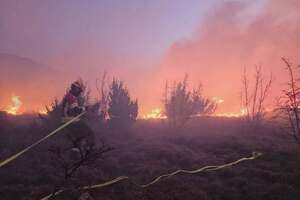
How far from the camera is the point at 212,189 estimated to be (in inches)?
423

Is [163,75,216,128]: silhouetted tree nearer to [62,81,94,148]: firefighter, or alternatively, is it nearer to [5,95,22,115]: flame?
[5,95,22,115]: flame

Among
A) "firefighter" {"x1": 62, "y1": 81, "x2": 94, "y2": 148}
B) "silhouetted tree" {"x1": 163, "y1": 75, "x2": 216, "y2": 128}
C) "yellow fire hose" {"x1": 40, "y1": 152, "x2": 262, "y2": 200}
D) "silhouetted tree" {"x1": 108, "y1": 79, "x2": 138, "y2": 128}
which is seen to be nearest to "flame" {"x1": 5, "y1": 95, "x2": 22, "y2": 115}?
"silhouetted tree" {"x1": 108, "y1": 79, "x2": 138, "y2": 128}

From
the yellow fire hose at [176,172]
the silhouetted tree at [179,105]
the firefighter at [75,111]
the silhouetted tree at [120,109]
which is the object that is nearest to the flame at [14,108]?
the silhouetted tree at [120,109]

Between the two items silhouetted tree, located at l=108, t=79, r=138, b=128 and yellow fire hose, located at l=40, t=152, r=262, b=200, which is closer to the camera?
yellow fire hose, located at l=40, t=152, r=262, b=200

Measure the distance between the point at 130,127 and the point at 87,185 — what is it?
1307 cm

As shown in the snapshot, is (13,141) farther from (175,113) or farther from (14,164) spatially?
(175,113)

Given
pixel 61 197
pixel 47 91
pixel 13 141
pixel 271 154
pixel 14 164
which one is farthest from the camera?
pixel 47 91

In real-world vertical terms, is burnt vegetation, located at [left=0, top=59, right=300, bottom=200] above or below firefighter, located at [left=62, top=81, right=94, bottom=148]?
below

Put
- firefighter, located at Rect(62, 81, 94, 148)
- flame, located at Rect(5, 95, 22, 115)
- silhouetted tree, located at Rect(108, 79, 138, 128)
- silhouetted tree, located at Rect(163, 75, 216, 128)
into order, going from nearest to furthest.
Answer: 1. firefighter, located at Rect(62, 81, 94, 148)
2. silhouetted tree, located at Rect(108, 79, 138, 128)
3. silhouetted tree, located at Rect(163, 75, 216, 128)
4. flame, located at Rect(5, 95, 22, 115)

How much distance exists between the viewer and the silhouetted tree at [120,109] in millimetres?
22906

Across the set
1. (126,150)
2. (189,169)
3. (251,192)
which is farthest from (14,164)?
(251,192)

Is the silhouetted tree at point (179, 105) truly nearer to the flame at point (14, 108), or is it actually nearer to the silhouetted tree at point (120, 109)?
the silhouetted tree at point (120, 109)

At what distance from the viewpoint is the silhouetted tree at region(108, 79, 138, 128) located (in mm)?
22906

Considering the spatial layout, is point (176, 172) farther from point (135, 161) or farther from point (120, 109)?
point (120, 109)
